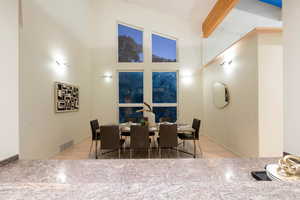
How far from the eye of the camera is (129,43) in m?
6.00

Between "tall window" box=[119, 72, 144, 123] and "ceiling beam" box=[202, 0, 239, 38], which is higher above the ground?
"ceiling beam" box=[202, 0, 239, 38]

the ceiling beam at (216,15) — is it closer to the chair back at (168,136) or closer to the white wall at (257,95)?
the white wall at (257,95)

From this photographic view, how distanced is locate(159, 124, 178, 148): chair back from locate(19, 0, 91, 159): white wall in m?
2.43

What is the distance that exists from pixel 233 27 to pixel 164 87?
2.87 meters

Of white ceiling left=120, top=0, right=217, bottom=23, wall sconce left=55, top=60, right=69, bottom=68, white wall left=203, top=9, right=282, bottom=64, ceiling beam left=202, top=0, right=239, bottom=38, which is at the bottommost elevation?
wall sconce left=55, top=60, right=69, bottom=68

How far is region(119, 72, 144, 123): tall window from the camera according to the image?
593 cm

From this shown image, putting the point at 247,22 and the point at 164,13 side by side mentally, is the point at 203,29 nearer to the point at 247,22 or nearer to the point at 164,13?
the point at 164,13

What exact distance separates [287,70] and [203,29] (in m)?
5.00

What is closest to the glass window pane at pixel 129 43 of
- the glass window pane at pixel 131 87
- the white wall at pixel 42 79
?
the glass window pane at pixel 131 87

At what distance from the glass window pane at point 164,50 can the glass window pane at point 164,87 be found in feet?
1.87

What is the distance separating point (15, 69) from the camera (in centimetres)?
110

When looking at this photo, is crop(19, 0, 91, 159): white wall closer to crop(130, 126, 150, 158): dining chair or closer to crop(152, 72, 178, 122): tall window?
crop(130, 126, 150, 158): dining chair

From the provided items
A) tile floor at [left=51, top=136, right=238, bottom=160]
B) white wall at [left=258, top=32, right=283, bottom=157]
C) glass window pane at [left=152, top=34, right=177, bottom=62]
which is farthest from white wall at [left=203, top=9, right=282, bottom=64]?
tile floor at [left=51, top=136, right=238, bottom=160]

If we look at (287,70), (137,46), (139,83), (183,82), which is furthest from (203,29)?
(287,70)
